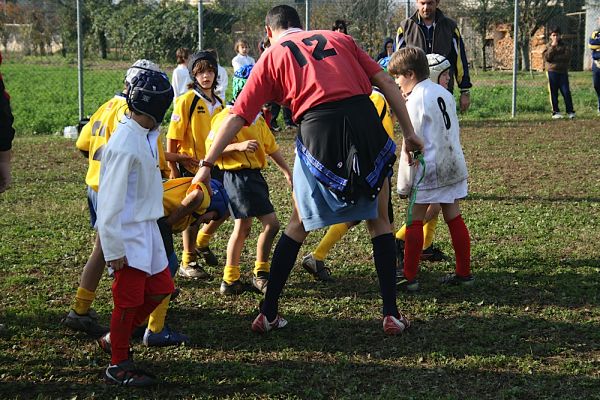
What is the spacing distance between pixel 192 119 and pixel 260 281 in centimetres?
138

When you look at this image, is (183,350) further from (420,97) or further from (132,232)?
(420,97)

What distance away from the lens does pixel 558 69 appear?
685 inches

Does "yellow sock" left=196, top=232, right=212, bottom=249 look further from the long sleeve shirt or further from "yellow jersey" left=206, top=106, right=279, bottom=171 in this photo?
the long sleeve shirt

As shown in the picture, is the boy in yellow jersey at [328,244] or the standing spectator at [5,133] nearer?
the standing spectator at [5,133]

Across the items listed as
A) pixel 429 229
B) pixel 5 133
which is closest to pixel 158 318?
pixel 5 133

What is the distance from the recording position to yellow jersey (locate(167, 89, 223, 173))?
6273 millimetres

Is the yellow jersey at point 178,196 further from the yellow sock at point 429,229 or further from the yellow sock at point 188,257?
the yellow sock at point 429,229

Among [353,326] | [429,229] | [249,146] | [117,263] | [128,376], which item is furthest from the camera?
[429,229]

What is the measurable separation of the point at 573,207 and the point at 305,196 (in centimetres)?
481

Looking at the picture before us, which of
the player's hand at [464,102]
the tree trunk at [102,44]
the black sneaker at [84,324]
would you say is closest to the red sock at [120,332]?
the black sneaker at [84,324]

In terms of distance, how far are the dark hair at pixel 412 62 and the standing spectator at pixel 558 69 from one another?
12.4 metres

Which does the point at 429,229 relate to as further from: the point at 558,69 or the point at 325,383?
the point at 558,69

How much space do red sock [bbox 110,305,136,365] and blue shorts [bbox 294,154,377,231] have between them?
4.12 feet

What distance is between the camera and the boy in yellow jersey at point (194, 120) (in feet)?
20.3
